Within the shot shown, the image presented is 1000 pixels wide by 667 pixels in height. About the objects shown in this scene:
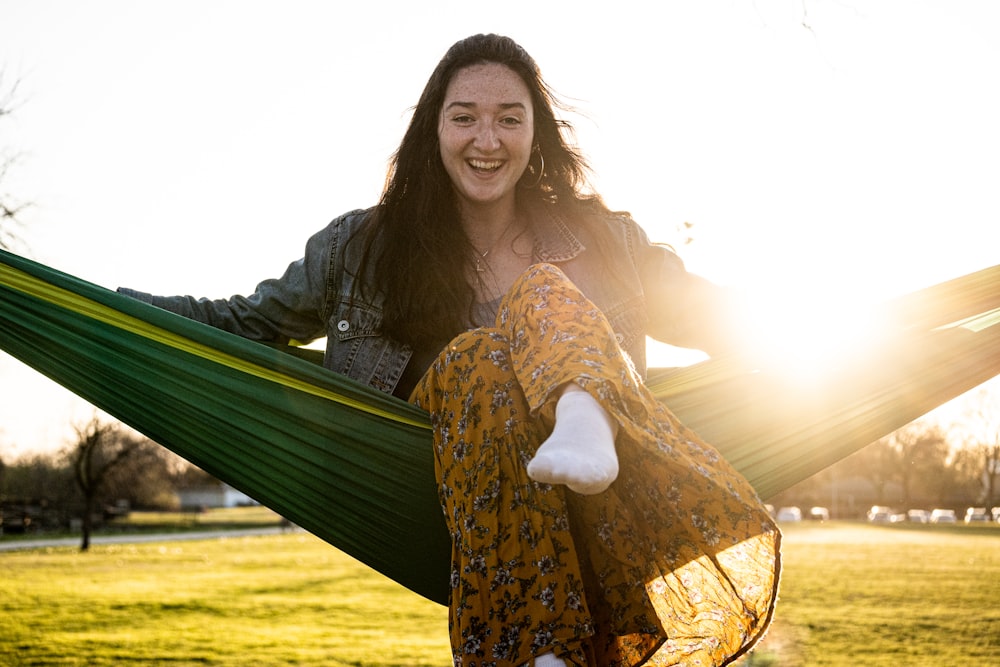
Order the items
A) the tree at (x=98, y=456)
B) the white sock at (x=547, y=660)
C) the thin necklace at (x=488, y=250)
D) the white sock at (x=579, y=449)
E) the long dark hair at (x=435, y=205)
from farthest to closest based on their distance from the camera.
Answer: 1. the tree at (x=98, y=456)
2. the thin necklace at (x=488, y=250)
3. the long dark hair at (x=435, y=205)
4. the white sock at (x=547, y=660)
5. the white sock at (x=579, y=449)

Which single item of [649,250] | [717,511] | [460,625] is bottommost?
[460,625]

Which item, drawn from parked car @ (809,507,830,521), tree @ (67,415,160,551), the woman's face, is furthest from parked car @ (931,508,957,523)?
the woman's face

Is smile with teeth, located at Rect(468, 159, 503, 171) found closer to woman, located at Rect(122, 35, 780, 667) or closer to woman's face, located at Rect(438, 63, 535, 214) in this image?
woman's face, located at Rect(438, 63, 535, 214)

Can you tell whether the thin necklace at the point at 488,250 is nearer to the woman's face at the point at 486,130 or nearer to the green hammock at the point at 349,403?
the woman's face at the point at 486,130

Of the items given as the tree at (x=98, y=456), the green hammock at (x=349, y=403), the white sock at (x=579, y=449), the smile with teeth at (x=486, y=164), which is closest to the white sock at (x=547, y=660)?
the white sock at (x=579, y=449)

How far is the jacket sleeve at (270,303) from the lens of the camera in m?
2.02

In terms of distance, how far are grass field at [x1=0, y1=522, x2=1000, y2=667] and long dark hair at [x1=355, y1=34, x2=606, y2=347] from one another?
11.5 feet

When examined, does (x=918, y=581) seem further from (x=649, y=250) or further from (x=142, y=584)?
(x=649, y=250)

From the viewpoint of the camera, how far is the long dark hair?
1929 millimetres

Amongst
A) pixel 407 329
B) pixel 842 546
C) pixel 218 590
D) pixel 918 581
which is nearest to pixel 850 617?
pixel 918 581

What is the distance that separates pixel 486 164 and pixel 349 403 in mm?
558

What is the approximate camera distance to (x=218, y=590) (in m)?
9.00

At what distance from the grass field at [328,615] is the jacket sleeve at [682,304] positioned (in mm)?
3471

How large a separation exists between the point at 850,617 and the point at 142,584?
646 cm
